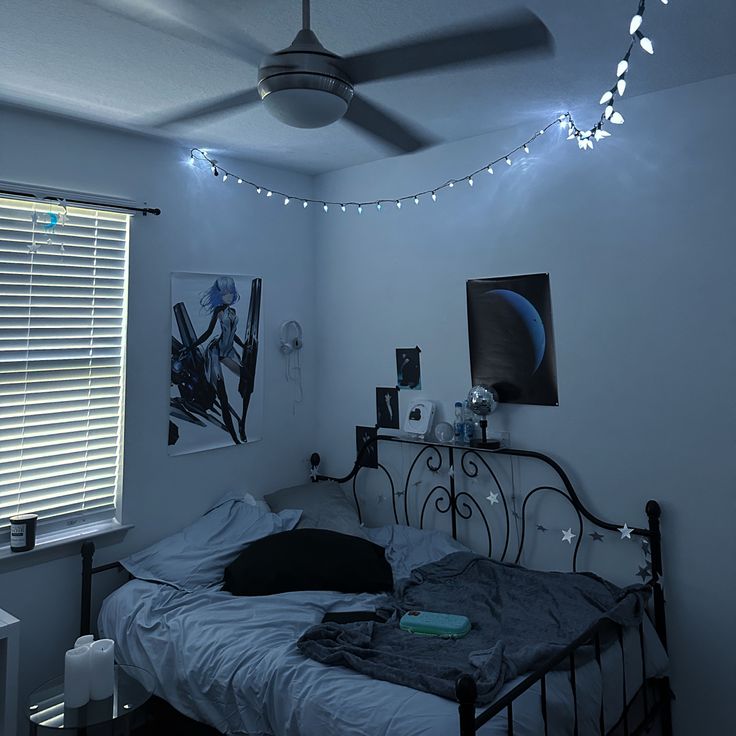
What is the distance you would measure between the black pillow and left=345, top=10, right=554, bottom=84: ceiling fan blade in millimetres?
1997

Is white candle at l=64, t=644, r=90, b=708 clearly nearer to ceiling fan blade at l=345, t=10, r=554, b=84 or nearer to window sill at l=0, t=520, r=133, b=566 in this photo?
window sill at l=0, t=520, r=133, b=566

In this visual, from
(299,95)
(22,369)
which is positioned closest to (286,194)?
(22,369)

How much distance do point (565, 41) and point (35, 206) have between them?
2350 mm

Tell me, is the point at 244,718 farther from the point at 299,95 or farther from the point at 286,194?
the point at 286,194

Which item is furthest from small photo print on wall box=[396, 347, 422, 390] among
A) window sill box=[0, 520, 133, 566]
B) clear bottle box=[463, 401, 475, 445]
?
window sill box=[0, 520, 133, 566]

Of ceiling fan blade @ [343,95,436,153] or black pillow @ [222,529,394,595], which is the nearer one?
ceiling fan blade @ [343,95,436,153]

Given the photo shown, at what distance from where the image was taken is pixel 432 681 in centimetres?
177

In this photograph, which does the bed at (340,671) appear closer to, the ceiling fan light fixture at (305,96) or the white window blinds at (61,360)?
the white window blinds at (61,360)

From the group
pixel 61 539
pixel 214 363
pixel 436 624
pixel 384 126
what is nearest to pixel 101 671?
pixel 61 539

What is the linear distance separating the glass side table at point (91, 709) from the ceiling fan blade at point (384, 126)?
90.4 inches

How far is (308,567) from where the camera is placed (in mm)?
2652

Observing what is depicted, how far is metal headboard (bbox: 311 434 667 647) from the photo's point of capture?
8.16 feet

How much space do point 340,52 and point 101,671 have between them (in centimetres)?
240

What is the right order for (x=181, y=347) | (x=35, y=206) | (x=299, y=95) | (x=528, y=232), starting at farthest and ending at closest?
1. (x=181, y=347)
2. (x=528, y=232)
3. (x=35, y=206)
4. (x=299, y=95)
